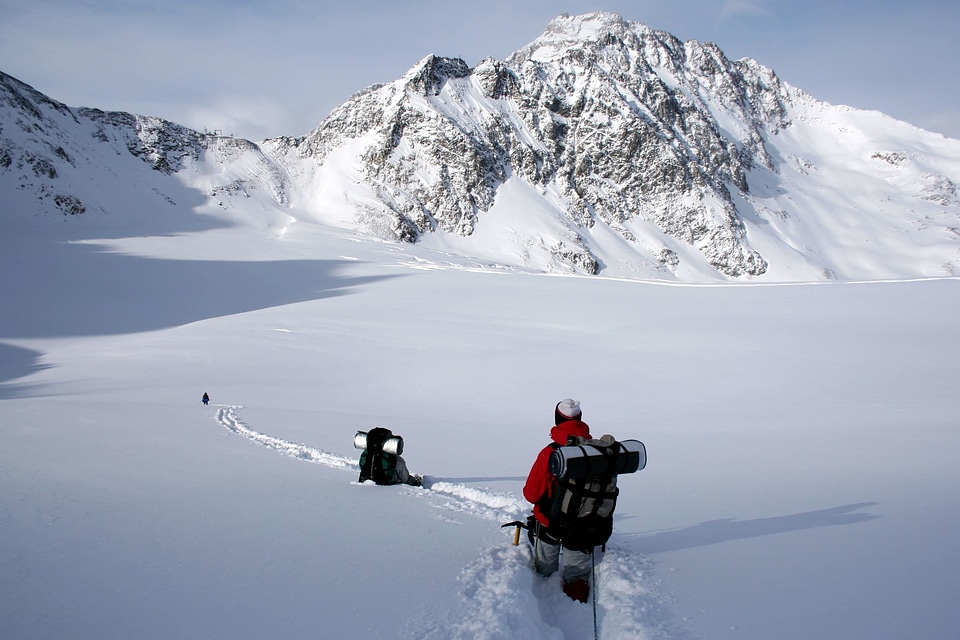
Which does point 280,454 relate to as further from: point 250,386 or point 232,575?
point 250,386

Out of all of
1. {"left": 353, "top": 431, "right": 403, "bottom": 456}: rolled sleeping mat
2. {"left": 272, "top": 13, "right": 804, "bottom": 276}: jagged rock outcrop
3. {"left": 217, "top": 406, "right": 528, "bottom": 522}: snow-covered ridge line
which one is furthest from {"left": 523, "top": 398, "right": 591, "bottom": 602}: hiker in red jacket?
{"left": 272, "top": 13, "right": 804, "bottom": 276}: jagged rock outcrop

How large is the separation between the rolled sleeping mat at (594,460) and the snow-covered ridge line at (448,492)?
73.3 inches

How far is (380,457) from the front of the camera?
262 inches

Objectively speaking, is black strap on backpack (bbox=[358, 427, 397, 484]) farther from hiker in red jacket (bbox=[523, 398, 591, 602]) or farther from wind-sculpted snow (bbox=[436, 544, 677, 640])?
hiker in red jacket (bbox=[523, 398, 591, 602])

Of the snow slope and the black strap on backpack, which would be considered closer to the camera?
the snow slope

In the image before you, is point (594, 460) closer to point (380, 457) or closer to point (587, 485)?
point (587, 485)

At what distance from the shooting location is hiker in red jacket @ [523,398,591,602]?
14.0 feet

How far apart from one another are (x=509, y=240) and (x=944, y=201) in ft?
476

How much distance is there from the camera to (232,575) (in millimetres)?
3543

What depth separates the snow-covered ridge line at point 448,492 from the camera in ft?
19.2

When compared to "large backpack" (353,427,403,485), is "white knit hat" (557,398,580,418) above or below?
above

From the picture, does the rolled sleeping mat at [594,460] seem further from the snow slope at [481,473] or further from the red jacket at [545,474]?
the snow slope at [481,473]

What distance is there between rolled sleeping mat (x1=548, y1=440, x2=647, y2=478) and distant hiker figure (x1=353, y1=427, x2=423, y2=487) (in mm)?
3009

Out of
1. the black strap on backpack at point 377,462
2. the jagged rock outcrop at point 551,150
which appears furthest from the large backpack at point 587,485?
the jagged rock outcrop at point 551,150
